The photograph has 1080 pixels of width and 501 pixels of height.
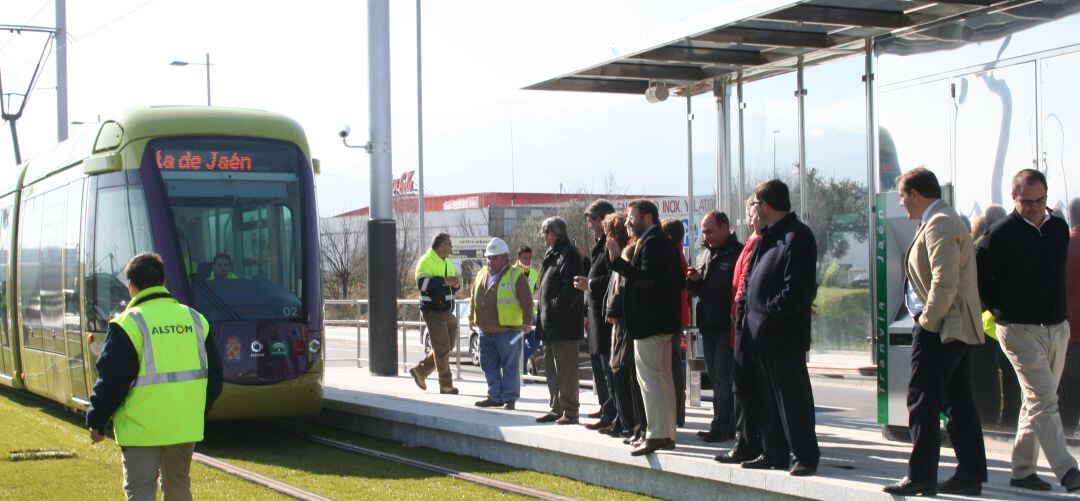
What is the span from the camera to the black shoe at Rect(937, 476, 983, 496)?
Result: 22.8 ft

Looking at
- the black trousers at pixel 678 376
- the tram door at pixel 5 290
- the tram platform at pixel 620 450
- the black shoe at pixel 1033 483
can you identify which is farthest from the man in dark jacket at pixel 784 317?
the tram door at pixel 5 290

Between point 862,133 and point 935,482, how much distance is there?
18.0 feet

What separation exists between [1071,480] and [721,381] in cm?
332

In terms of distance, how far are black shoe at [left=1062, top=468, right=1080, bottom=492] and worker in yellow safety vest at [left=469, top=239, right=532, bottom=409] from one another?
638cm

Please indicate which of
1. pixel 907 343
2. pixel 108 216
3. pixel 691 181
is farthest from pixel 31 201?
pixel 907 343

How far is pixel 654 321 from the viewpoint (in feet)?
28.6

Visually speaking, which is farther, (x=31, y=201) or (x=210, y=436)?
(x=31, y=201)

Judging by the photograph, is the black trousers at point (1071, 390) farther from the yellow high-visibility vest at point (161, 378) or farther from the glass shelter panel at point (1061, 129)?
the yellow high-visibility vest at point (161, 378)

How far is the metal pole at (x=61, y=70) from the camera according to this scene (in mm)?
28297

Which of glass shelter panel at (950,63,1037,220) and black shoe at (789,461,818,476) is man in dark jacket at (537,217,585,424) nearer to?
glass shelter panel at (950,63,1037,220)

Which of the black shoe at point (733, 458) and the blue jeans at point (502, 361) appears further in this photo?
the blue jeans at point (502, 361)

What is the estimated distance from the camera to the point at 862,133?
464 inches

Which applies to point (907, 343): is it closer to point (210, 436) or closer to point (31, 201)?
point (210, 436)

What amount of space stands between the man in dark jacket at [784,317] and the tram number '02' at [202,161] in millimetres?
6175
